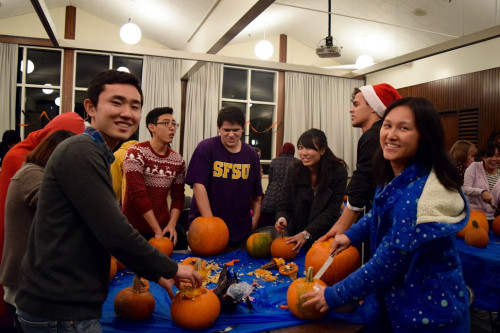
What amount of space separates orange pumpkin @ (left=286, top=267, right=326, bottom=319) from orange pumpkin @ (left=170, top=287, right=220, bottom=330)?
28 cm

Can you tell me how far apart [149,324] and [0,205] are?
92 centimetres

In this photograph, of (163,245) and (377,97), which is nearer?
(163,245)

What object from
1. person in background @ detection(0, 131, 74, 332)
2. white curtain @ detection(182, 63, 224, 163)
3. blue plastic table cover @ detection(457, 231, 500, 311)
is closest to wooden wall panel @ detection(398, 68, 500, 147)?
blue plastic table cover @ detection(457, 231, 500, 311)

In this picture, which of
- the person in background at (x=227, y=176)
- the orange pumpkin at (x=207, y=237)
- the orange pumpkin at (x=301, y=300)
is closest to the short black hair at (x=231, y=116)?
the person in background at (x=227, y=176)

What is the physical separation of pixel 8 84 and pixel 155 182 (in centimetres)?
625

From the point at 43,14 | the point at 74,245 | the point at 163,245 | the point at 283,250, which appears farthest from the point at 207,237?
the point at 43,14

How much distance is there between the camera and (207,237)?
2.06 meters

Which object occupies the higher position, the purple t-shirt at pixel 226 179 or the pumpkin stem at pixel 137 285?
the purple t-shirt at pixel 226 179

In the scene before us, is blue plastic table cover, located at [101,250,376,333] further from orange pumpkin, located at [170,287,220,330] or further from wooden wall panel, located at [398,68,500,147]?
wooden wall panel, located at [398,68,500,147]

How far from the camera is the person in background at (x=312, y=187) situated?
2.36m

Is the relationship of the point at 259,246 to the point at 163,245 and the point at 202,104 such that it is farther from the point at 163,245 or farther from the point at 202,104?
the point at 202,104

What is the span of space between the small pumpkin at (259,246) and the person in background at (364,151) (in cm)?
37

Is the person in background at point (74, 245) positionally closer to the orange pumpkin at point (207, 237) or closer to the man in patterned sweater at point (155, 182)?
the orange pumpkin at point (207, 237)

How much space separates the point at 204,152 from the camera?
2385 millimetres
